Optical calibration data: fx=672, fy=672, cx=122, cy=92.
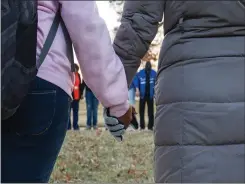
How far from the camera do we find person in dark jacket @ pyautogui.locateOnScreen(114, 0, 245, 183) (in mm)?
2760

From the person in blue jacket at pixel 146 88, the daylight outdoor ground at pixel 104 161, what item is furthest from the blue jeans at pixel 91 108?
the daylight outdoor ground at pixel 104 161

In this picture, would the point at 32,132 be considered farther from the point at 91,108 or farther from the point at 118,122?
the point at 91,108

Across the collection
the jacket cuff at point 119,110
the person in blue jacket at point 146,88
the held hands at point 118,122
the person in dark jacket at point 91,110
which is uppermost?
the jacket cuff at point 119,110

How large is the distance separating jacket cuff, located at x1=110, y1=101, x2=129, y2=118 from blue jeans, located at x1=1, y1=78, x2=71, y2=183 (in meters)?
0.26

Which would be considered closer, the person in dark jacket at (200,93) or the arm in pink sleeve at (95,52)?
the arm in pink sleeve at (95,52)

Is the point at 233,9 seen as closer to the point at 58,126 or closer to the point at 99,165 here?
the point at 58,126

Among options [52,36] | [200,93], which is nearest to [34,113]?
[52,36]

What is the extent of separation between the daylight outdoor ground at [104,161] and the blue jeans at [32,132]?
430 centimetres

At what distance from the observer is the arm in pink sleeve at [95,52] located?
7.73 ft

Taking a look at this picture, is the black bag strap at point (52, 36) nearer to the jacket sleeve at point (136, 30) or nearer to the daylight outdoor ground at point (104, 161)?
the jacket sleeve at point (136, 30)

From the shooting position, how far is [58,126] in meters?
2.42

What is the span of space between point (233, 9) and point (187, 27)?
0.21 m

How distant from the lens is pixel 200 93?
2.79 metres

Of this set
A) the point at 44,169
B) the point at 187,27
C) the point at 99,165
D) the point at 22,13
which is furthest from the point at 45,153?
the point at 99,165
